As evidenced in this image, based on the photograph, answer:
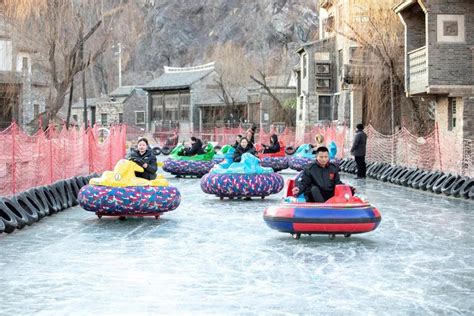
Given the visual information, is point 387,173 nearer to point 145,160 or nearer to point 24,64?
point 145,160

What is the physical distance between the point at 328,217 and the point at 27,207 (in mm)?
5826

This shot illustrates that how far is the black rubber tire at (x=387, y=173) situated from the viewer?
2667 cm

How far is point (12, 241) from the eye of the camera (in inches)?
502

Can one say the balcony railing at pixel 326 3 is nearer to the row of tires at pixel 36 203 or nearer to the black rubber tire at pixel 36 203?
the row of tires at pixel 36 203

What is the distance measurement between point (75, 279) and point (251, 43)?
84780mm

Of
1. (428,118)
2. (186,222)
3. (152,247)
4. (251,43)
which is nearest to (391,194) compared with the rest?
(186,222)

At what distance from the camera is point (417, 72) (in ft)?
104

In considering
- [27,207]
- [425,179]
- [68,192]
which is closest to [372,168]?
[425,179]

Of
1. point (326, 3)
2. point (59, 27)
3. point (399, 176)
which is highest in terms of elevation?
point (326, 3)

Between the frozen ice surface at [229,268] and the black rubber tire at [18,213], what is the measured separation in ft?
0.81

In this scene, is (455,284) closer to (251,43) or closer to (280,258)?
(280,258)

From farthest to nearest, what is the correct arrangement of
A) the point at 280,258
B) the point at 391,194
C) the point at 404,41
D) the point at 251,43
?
the point at 251,43, the point at 404,41, the point at 391,194, the point at 280,258

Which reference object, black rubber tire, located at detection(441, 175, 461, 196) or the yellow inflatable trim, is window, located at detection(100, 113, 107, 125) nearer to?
black rubber tire, located at detection(441, 175, 461, 196)

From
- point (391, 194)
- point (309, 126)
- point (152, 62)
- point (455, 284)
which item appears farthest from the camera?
point (152, 62)
